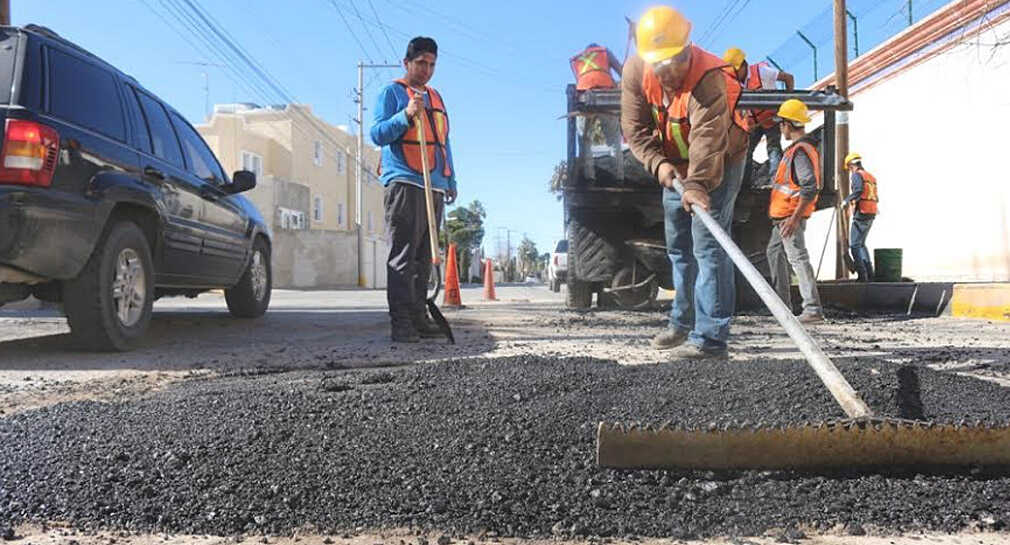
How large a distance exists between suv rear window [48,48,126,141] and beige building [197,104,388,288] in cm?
2222

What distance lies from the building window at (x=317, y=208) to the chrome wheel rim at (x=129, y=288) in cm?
3235

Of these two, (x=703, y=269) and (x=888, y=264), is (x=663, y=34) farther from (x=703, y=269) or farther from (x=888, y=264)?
(x=888, y=264)

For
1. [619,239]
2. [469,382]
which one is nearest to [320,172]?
[619,239]

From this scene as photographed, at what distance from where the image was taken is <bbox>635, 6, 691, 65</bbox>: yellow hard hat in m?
3.22

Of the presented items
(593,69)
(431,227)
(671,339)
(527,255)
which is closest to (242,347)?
(431,227)

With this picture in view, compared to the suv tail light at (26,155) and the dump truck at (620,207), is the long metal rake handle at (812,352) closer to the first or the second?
the suv tail light at (26,155)

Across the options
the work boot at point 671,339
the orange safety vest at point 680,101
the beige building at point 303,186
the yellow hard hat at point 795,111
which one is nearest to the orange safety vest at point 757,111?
the yellow hard hat at point 795,111

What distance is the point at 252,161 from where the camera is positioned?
32.0 m

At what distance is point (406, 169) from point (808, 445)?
129 inches

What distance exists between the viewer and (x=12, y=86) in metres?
3.50

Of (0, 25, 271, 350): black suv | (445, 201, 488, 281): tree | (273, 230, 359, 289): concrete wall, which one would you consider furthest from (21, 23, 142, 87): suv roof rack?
(445, 201, 488, 281): tree

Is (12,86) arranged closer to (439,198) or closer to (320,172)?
(439,198)

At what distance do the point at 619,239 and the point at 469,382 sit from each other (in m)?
4.45

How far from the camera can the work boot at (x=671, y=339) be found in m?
3.92
